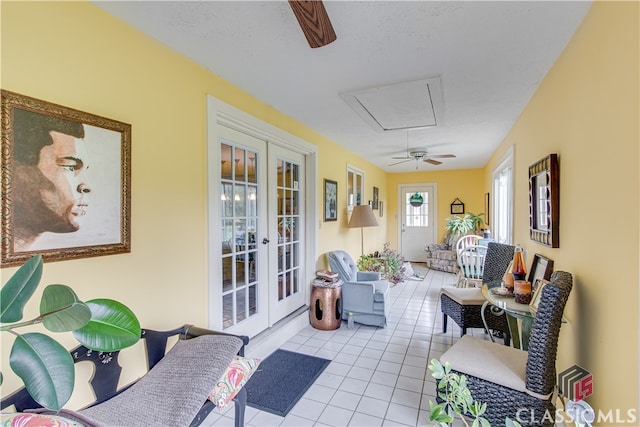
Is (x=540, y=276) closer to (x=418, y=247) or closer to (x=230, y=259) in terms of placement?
(x=230, y=259)

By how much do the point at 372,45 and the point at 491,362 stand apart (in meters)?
1.99

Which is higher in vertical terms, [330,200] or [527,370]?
[330,200]

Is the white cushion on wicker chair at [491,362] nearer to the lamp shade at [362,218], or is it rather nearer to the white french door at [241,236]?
the white french door at [241,236]

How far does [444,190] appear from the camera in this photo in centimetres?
725

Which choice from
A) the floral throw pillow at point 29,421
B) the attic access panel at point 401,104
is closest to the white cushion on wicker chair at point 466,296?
the attic access panel at point 401,104

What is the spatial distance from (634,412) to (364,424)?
1.29 meters

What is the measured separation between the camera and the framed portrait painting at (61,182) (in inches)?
48.6

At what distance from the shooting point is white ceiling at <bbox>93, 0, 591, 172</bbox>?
1.54 meters

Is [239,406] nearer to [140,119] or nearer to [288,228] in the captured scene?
[140,119]

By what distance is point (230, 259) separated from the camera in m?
2.58

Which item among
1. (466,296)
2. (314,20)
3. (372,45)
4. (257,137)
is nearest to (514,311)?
(466,296)

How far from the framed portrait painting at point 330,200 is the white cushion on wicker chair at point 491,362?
2403 mm

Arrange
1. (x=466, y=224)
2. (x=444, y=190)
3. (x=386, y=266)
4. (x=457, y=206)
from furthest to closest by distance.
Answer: (x=444, y=190)
(x=457, y=206)
(x=466, y=224)
(x=386, y=266)

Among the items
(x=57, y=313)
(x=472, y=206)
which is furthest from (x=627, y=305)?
(x=472, y=206)
